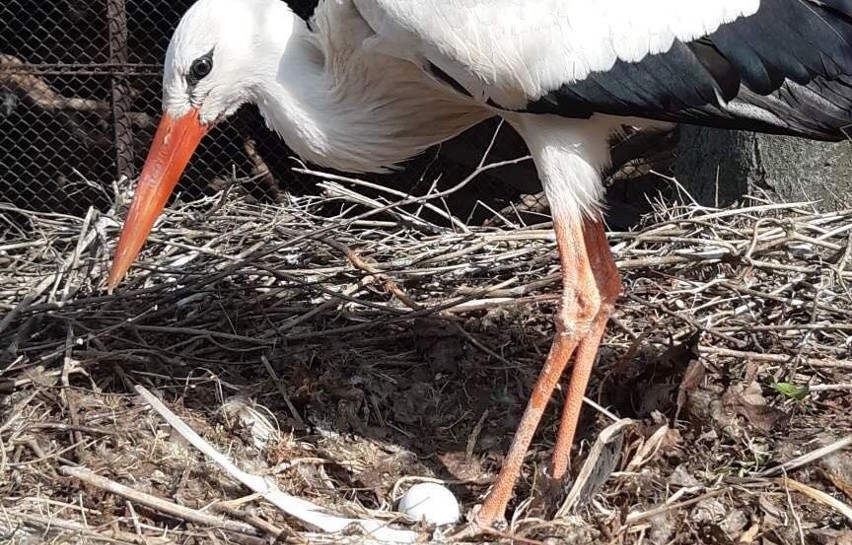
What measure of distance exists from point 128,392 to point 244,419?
408 millimetres

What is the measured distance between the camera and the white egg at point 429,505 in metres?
2.90

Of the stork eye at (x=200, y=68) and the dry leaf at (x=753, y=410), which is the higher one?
the stork eye at (x=200, y=68)

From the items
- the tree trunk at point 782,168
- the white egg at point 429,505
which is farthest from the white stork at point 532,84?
the tree trunk at point 782,168

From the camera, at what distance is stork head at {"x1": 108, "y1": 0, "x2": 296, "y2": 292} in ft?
10.0

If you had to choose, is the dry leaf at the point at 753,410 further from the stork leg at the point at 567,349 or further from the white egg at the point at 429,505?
the white egg at the point at 429,505

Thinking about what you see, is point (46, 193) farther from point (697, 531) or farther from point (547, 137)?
point (697, 531)

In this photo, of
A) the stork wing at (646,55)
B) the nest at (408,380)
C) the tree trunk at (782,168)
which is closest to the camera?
the stork wing at (646,55)

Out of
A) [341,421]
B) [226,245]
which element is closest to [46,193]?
[226,245]

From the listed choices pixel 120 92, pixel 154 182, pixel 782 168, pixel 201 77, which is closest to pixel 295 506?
pixel 154 182

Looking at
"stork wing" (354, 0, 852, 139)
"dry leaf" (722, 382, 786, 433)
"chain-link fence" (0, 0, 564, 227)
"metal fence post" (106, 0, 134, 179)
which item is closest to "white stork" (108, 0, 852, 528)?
"stork wing" (354, 0, 852, 139)

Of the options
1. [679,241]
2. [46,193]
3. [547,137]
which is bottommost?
[46,193]

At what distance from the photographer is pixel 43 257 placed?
446 cm

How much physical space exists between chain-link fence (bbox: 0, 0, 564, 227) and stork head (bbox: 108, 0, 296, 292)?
2398mm

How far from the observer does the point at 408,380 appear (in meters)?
3.56
